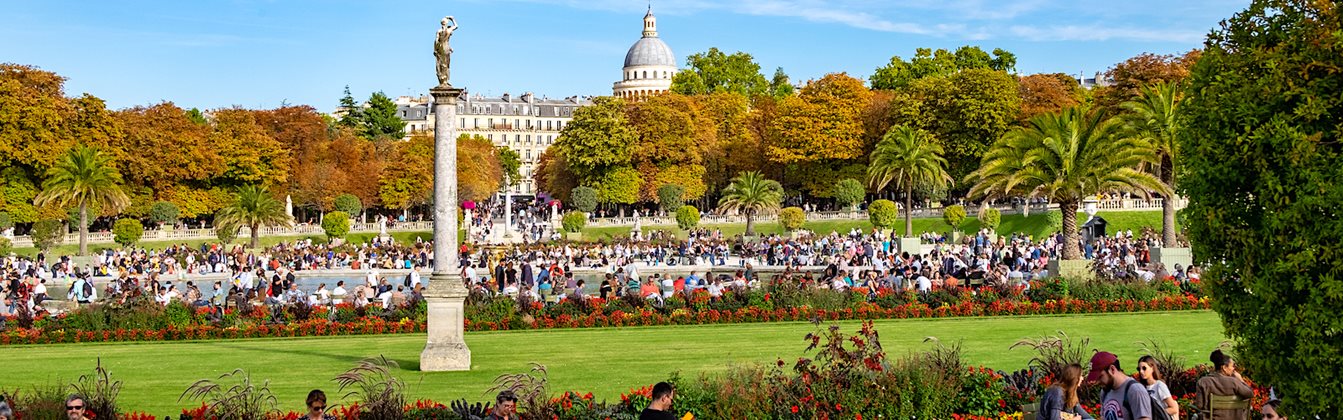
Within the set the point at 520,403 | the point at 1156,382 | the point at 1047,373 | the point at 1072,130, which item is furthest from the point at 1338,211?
the point at 1072,130

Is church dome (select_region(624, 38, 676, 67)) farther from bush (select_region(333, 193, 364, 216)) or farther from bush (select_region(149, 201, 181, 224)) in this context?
bush (select_region(149, 201, 181, 224))

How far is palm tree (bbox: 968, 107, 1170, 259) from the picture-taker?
3616cm

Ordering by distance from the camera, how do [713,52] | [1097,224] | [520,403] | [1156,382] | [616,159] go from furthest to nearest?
[713,52], [616,159], [1097,224], [520,403], [1156,382]

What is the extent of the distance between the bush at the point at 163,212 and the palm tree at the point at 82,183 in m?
8.30

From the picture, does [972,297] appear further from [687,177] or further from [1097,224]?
[687,177]

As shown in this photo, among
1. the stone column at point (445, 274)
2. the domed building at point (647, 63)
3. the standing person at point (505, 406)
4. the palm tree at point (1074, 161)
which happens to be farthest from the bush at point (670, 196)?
the domed building at point (647, 63)

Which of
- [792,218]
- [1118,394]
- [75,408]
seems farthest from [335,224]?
[1118,394]

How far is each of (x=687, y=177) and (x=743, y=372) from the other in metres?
65.6

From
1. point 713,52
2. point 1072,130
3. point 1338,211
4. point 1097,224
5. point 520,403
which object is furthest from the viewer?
point 713,52

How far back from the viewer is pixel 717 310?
950 inches

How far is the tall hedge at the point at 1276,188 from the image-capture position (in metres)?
7.99

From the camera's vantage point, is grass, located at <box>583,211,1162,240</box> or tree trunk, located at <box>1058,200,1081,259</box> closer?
tree trunk, located at <box>1058,200,1081,259</box>

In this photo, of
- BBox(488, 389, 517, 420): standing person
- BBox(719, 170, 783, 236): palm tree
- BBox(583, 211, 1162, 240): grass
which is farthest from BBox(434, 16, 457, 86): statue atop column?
BBox(719, 170, 783, 236): palm tree

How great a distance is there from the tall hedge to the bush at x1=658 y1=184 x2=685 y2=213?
2608 inches
